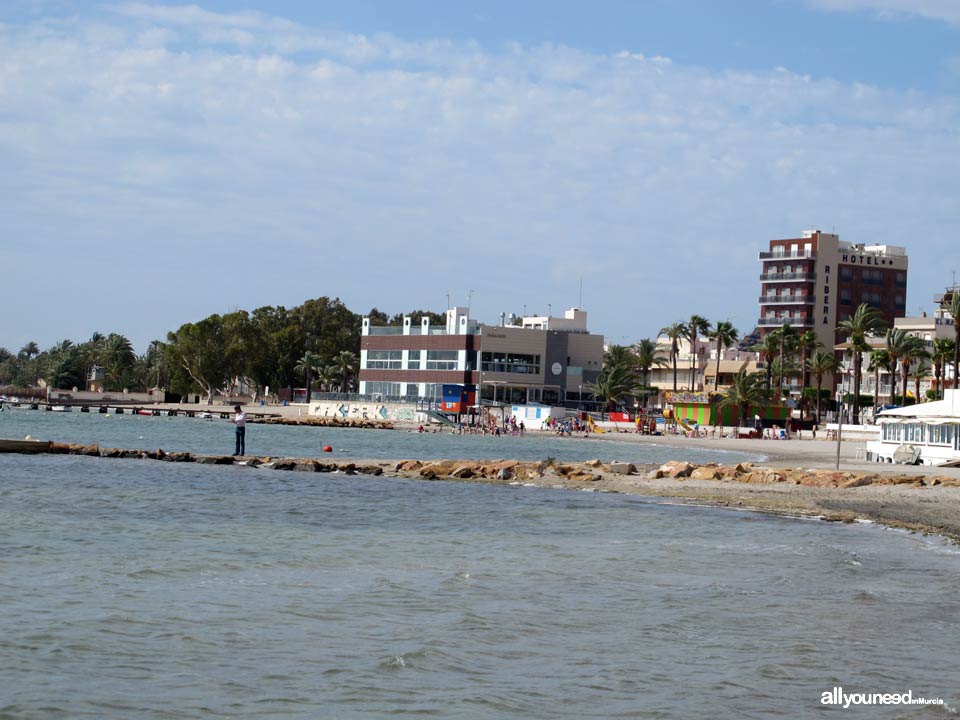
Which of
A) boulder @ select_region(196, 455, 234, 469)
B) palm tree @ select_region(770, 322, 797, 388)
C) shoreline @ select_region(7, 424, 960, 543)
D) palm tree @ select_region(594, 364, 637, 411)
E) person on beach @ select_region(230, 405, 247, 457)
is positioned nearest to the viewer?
shoreline @ select_region(7, 424, 960, 543)

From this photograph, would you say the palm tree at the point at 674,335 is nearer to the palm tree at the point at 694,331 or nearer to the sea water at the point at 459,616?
the palm tree at the point at 694,331

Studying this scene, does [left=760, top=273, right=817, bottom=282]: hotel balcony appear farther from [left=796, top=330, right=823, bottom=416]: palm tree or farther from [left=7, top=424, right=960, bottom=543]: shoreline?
[left=7, top=424, right=960, bottom=543]: shoreline

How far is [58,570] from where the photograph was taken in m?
19.4

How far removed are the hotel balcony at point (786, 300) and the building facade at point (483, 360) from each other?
29503mm

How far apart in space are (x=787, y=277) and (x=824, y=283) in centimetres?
500

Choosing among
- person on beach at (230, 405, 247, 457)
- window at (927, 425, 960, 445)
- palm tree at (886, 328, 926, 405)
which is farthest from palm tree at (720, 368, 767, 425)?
person on beach at (230, 405, 247, 457)

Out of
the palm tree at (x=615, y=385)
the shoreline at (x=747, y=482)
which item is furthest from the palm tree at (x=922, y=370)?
the shoreline at (x=747, y=482)

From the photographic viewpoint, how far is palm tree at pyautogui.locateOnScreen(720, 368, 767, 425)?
371ft

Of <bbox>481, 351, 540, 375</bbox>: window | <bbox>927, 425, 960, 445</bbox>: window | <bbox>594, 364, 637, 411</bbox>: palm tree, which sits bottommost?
<bbox>927, 425, 960, 445</bbox>: window

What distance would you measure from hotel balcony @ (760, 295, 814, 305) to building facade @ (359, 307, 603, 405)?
29503mm

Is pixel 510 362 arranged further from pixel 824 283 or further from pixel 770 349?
pixel 824 283

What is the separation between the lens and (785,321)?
503ft

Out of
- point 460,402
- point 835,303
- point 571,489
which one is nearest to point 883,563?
point 571,489

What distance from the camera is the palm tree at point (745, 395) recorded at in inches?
4456
